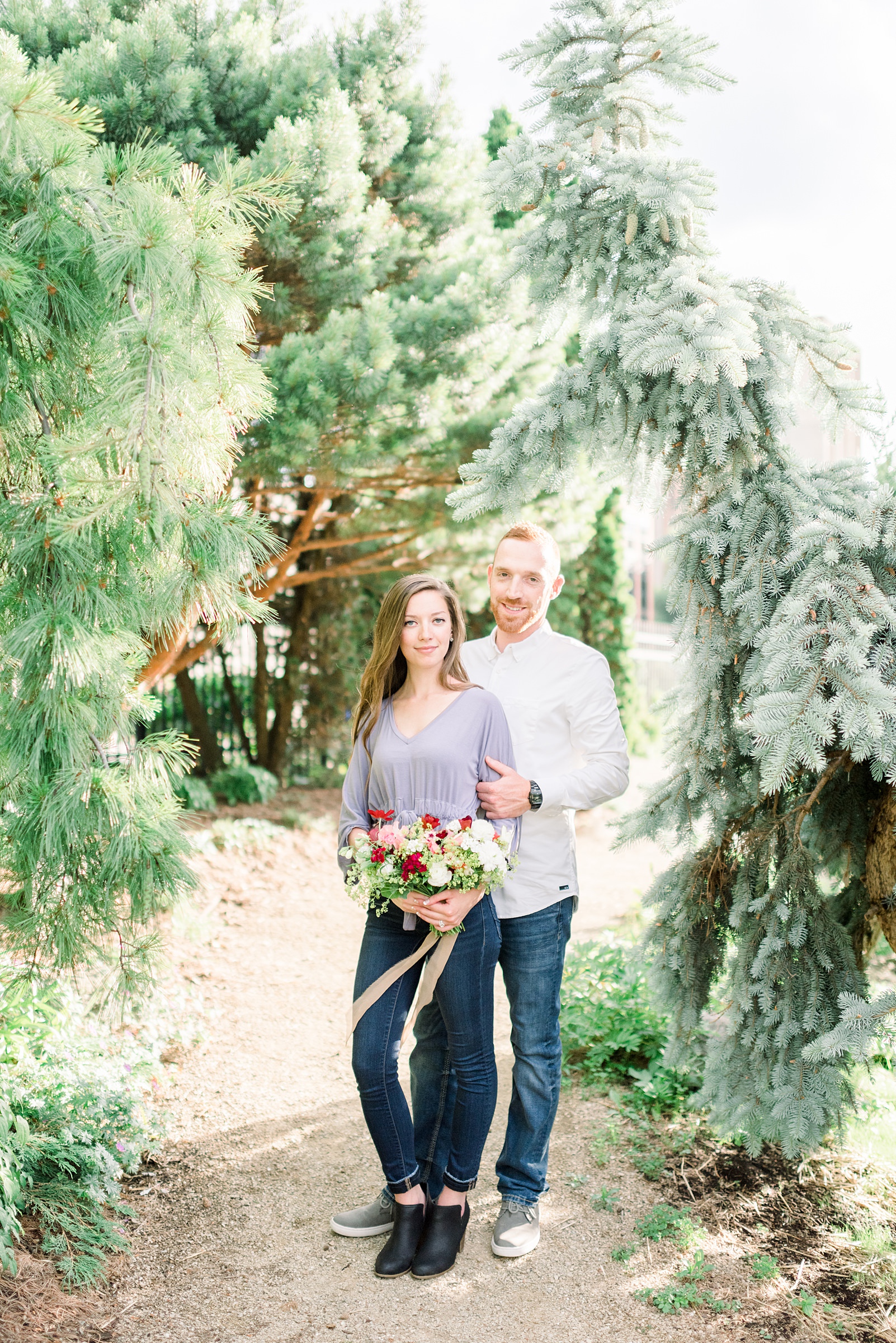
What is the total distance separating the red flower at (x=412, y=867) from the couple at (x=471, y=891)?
0.11 m

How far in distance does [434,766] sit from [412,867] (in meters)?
0.29

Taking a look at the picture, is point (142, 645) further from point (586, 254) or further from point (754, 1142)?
point (754, 1142)

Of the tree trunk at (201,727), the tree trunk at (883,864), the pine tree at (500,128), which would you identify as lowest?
the tree trunk at (201,727)

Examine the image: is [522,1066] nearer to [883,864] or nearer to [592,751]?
[592,751]

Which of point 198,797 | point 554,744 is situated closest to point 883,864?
point 554,744

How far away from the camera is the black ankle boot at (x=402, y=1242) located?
252cm

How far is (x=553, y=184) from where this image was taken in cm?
281

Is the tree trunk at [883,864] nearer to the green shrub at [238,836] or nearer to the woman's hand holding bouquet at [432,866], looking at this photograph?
the woman's hand holding bouquet at [432,866]

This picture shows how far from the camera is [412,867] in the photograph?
229 cm

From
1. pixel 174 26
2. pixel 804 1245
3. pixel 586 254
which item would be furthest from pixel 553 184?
pixel 804 1245

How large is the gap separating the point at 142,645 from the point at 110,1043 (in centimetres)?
187

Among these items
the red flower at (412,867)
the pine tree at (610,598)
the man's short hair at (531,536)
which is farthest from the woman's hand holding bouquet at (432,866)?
the pine tree at (610,598)

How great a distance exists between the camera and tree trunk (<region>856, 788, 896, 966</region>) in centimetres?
279

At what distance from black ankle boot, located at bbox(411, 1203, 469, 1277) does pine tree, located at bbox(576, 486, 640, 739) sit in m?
7.41
